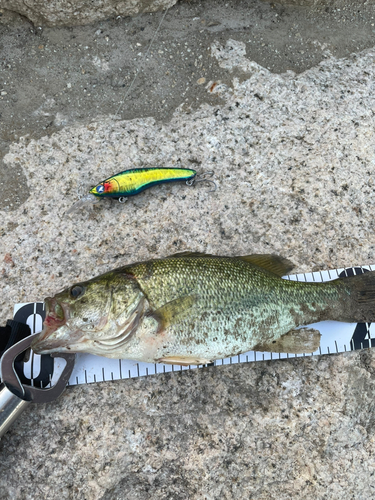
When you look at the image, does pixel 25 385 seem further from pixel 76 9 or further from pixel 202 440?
pixel 76 9

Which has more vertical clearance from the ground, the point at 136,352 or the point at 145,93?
the point at 145,93

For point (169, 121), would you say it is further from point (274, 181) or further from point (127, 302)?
point (127, 302)

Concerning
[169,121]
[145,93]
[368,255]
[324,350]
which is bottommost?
[324,350]

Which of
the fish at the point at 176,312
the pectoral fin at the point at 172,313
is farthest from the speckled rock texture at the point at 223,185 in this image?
the pectoral fin at the point at 172,313

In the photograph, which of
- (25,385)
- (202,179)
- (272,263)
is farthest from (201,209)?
(25,385)

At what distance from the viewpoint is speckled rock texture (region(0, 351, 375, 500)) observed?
10.0 ft

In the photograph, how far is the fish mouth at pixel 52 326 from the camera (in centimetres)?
271

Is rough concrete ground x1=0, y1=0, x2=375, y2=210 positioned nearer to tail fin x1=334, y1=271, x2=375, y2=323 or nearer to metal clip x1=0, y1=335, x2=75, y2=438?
metal clip x1=0, y1=335, x2=75, y2=438

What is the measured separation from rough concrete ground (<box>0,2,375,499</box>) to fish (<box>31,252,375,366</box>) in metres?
0.58

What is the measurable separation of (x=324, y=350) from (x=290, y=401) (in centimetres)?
55

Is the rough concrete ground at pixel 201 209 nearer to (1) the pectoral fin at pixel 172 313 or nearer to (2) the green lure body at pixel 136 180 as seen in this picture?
(2) the green lure body at pixel 136 180

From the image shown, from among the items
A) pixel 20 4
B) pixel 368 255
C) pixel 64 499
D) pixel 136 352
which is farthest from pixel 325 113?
pixel 64 499

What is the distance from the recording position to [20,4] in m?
4.15

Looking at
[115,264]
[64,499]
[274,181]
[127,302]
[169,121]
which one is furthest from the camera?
[169,121]
